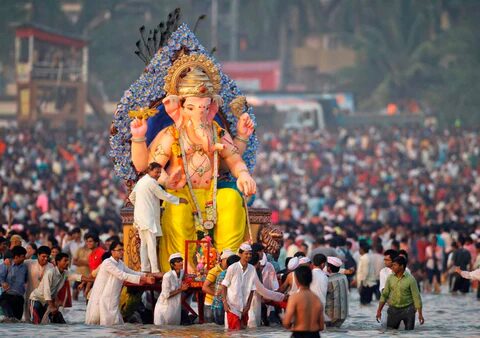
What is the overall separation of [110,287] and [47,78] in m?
37.8

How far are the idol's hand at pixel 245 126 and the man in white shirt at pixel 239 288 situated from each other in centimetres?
263

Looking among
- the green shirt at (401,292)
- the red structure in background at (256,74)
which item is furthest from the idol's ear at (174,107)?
the red structure in background at (256,74)

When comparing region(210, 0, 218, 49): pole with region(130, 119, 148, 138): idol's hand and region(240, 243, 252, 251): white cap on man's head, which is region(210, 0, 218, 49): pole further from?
region(240, 243, 252, 251): white cap on man's head

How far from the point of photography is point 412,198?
4322 cm

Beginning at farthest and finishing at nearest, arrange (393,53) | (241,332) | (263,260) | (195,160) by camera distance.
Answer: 1. (393,53)
2. (195,160)
3. (263,260)
4. (241,332)

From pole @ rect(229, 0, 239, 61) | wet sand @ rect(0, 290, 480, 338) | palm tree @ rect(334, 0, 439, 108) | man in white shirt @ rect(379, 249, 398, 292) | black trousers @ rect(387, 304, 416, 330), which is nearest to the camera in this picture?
wet sand @ rect(0, 290, 480, 338)

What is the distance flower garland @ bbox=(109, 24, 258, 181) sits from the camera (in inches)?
808

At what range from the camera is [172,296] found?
1902 cm

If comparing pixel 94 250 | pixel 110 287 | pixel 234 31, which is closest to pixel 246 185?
pixel 110 287

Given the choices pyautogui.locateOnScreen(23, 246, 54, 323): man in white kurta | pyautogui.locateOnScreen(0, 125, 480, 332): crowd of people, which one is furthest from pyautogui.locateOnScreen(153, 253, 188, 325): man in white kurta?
pyautogui.locateOnScreen(23, 246, 54, 323): man in white kurta

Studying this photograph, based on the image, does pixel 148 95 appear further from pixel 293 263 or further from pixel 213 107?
pixel 293 263

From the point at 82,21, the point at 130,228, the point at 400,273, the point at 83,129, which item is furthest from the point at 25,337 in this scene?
the point at 82,21

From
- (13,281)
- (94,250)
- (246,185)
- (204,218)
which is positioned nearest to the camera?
(13,281)

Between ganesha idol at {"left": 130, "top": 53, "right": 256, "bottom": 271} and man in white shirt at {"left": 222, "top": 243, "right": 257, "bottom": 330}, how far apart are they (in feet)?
3.87
